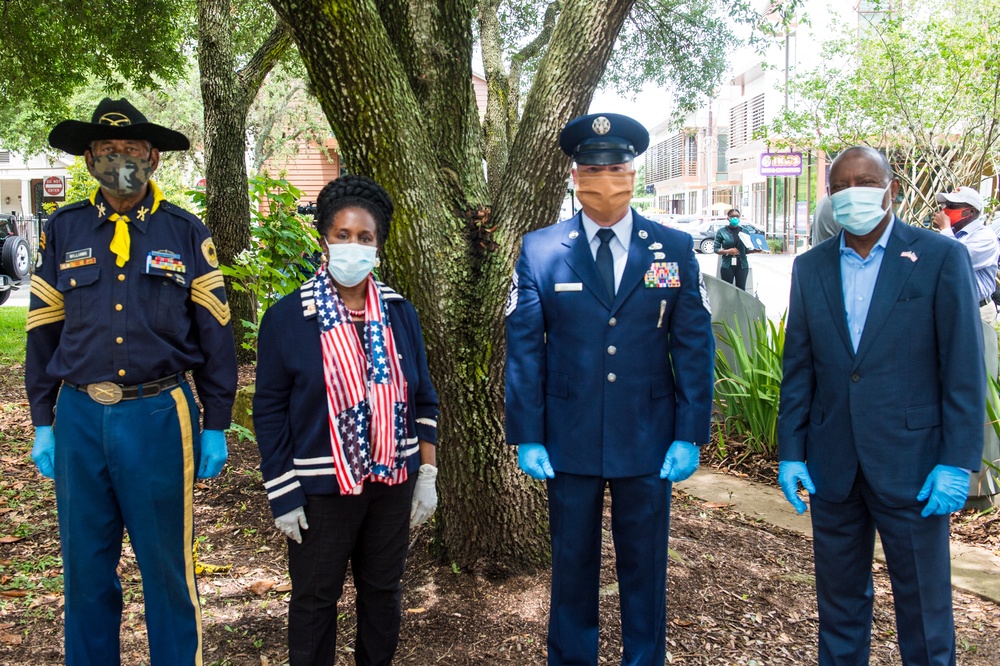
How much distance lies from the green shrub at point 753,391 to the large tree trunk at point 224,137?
4.92m

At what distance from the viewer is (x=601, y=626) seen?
152 inches

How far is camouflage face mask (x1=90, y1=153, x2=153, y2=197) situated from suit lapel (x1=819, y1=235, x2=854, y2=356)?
2.34 meters

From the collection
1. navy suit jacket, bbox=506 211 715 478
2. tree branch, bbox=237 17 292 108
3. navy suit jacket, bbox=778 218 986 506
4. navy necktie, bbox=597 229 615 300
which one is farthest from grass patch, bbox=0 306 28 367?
navy suit jacket, bbox=778 218 986 506

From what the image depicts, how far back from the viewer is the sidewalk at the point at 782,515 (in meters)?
4.45

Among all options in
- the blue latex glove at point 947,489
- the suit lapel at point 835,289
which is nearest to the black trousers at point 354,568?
the suit lapel at point 835,289

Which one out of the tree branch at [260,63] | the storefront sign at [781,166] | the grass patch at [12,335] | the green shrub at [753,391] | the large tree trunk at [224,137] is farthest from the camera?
the storefront sign at [781,166]

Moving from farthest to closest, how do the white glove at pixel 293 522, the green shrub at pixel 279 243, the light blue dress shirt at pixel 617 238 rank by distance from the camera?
the green shrub at pixel 279 243, the light blue dress shirt at pixel 617 238, the white glove at pixel 293 522

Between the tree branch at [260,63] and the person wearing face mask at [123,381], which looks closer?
the person wearing face mask at [123,381]

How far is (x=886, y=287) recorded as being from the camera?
287 cm

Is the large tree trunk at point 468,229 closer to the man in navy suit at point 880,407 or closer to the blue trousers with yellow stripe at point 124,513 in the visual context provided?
the blue trousers with yellow stripe at point 124,513

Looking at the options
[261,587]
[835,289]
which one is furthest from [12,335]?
[835,289]

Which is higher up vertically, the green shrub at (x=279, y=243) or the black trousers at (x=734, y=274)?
the green shrub at (x=279, y=243)

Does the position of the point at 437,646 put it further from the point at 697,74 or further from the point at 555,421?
the point at 697,74

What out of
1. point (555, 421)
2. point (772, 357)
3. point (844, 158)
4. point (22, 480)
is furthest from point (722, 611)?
point (22, 480)
